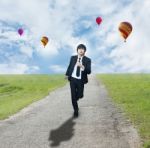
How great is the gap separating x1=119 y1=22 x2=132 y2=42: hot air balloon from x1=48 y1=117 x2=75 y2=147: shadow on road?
117 feet

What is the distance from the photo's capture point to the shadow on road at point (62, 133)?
14245mm

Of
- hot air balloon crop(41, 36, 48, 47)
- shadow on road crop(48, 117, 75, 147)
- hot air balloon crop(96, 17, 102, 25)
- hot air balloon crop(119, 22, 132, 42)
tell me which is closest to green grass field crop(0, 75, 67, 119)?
shadow on road crop(48, 117, 75, 147)

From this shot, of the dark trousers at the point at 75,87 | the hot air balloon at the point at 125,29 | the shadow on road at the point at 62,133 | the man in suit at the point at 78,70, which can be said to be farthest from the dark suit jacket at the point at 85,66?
the hot air balloon at the point at 125,29

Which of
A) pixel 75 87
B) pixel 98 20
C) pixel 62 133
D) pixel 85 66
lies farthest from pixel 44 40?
pixel 62 133

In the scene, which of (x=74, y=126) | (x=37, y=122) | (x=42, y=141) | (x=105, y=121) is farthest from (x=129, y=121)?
(x=42, y=141)

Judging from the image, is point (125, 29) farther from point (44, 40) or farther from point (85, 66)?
point (85, 66)

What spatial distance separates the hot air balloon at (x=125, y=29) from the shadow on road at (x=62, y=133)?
35.8m

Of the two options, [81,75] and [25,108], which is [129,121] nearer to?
[81,75]

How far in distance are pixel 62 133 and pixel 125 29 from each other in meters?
38.4

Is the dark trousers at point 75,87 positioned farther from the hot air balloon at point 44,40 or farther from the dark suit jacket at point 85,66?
the hot air balloon at point 44,40

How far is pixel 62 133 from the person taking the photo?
1553cm

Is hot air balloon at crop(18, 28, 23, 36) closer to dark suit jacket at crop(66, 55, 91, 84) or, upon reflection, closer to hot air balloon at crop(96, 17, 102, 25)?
hot air balloon at crop(96, 17, 102, 25)

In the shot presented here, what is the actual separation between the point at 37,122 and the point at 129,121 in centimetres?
351

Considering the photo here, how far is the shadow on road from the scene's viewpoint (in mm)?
14245
